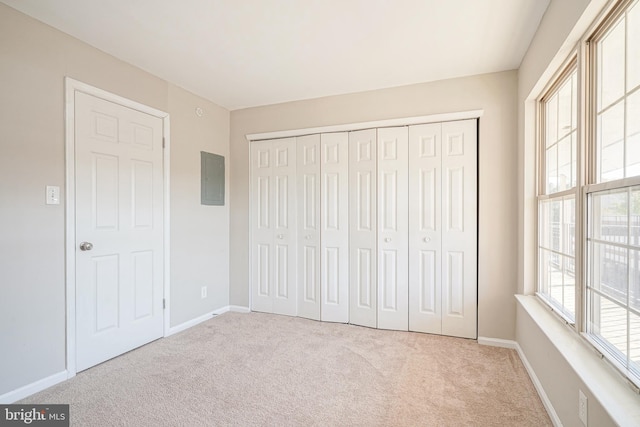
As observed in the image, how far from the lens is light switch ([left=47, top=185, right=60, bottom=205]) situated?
2121 millimetres

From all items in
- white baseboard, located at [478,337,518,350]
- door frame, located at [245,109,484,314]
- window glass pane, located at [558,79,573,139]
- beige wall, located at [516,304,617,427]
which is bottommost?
white baseboard, located at [478,337,518,350]

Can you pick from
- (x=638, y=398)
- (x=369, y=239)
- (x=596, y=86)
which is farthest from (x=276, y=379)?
(x=596, y=86)

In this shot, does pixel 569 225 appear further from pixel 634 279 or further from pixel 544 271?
pixel 634 279

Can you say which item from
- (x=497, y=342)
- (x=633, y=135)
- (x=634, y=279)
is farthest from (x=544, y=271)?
(x=633, y=135)

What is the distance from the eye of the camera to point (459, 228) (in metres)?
2.87

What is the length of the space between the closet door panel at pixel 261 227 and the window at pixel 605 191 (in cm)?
272

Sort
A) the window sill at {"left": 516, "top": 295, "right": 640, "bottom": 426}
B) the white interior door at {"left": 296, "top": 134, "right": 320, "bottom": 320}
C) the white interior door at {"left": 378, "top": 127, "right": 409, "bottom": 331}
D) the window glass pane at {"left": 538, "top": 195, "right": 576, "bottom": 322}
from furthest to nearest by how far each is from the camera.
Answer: the white interior door at {"left": 296, "top": 134, "right": 320, "bottom": 320} → the white interior door at {"left": 378, "top": 127, "right": 409, "bottom": 331} → the window glass pane at {"left": 538, "top": 195, "right": 576, "bottom": 322} → the window sill at {"left": 516, "top": 295, "right": 640, "bottom": 426}

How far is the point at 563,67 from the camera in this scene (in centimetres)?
186

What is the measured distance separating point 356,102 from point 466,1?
1.49m

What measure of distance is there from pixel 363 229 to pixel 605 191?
6.66 feet

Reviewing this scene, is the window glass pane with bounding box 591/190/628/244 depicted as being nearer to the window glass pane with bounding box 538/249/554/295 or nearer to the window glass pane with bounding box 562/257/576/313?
the window glass pane with bounding box 562/257/576/313

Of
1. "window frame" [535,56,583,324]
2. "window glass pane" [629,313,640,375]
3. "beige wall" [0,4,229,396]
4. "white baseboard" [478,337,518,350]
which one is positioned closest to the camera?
"window glass pane" [629,313,640,375]

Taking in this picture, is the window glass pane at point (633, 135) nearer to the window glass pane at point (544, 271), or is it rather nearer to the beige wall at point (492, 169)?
the window glass pane at point (544, 271)

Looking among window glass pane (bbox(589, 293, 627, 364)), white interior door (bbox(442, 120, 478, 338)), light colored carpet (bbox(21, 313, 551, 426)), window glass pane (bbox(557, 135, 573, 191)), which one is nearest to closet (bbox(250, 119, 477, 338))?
white interior door (bbox(442, 120, 478, 338))
